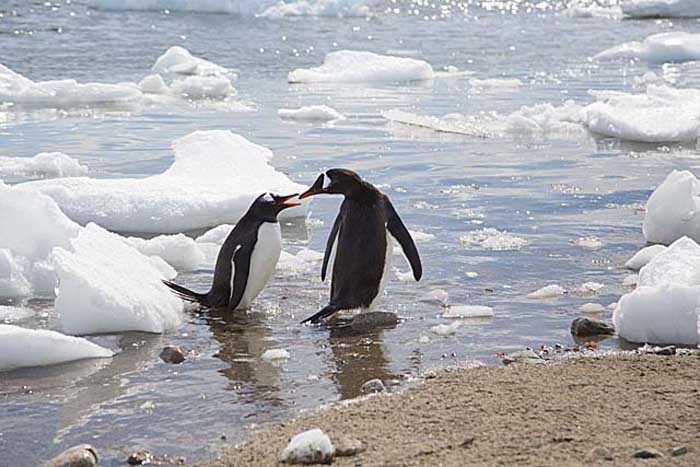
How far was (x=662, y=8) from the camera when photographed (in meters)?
28.6

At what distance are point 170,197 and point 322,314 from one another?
8.33 feet

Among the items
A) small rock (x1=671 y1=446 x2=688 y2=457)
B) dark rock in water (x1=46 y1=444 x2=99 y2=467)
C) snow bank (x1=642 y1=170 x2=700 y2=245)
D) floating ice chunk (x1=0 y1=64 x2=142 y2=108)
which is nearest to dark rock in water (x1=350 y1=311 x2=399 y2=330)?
dark rock in water (x1=46 y1=444 x2=99 y2=467)

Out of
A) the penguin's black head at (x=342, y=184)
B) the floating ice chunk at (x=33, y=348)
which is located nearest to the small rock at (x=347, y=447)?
the floating ice chunk at (x=33, y=348)

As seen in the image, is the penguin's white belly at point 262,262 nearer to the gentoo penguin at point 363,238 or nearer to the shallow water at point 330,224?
the shallow water at point 330,224

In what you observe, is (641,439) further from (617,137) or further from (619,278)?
(617,137)

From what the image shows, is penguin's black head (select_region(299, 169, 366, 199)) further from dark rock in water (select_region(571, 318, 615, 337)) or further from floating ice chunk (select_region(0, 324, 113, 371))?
floating ice chunk (select_region(0, 324, 113, 371))

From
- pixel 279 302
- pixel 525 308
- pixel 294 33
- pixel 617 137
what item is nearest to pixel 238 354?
pixel 279 302

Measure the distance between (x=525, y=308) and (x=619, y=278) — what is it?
0.81 meters

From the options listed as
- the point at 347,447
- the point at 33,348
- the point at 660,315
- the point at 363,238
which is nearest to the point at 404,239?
the point at 363,238

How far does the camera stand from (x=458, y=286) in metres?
6.21

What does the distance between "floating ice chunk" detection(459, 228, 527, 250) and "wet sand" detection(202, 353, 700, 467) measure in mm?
2366

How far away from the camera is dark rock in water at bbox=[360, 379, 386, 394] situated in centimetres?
452

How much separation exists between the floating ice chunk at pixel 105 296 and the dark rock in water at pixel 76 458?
166 centimetres

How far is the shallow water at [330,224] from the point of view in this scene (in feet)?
14.5
